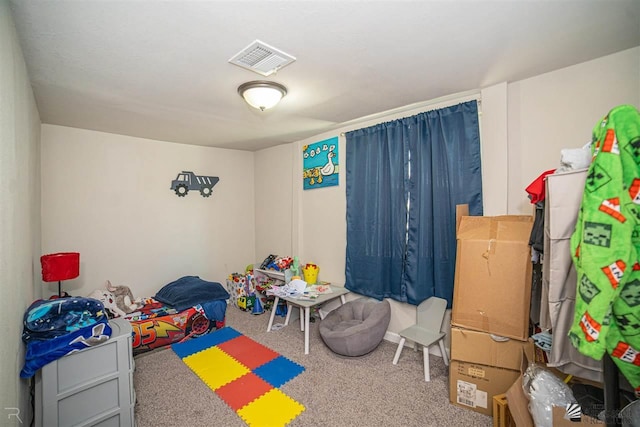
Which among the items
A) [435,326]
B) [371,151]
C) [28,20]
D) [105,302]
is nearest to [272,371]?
[435,326]

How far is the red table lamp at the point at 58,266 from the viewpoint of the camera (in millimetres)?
2537

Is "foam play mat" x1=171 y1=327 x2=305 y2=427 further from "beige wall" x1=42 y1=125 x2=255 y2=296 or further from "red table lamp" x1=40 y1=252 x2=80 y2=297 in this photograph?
"beige wall" x1=42 y1=125 x2=255 y2=296

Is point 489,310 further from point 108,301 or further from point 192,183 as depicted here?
point 192,183

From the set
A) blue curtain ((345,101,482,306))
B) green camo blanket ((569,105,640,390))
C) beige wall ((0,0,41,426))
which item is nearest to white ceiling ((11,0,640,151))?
beige wall ((0,0,41,426))

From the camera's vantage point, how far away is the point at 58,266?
8.49 feet

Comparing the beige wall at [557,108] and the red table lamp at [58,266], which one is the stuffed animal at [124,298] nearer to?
the red table lamp at [58,266]

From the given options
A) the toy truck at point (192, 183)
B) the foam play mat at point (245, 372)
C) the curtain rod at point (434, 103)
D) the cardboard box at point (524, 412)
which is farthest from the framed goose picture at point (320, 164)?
the cardboard box at point (524, 412)

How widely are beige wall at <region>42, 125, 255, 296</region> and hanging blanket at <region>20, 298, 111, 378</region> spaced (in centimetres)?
185

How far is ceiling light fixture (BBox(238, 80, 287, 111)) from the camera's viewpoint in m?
2.17

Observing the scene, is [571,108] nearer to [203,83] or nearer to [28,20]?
[203,83]

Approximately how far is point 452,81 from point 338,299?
2678 mm

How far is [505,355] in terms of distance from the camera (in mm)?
1913

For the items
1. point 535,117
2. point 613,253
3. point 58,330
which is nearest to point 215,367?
point 58,330

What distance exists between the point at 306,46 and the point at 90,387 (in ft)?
8.12
